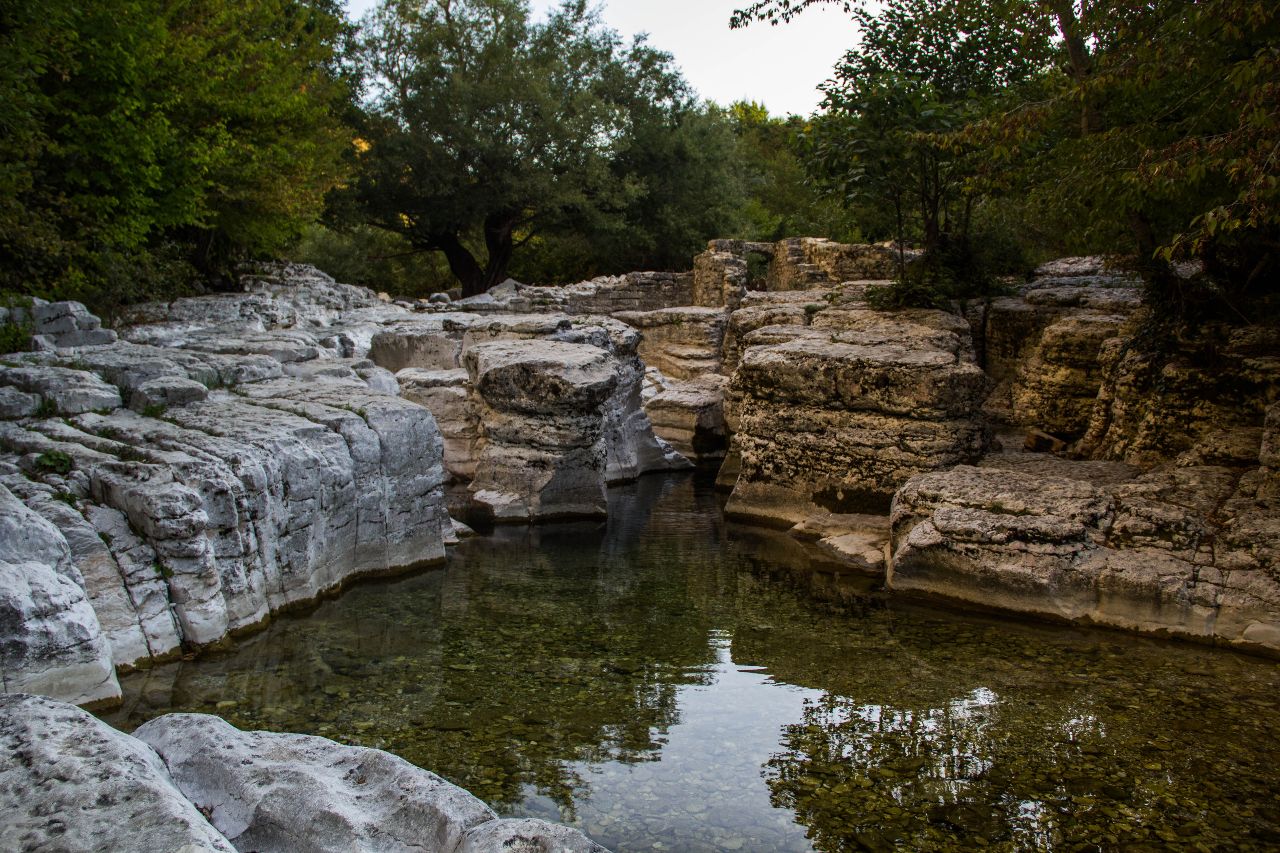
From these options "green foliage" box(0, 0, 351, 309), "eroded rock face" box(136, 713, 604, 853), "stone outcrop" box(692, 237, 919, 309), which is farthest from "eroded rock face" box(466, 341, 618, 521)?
"stone outcrop" box(692, 237, 919, 309)

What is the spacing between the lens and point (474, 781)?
5070mm

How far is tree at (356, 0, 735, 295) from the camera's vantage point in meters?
24.1

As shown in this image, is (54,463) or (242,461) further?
(242,461)

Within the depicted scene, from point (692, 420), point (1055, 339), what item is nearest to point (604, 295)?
point (692, 420)

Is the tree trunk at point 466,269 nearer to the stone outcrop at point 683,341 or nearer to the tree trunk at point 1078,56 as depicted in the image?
the stone outcrop at point 683,341

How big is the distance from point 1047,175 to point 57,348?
419 inches

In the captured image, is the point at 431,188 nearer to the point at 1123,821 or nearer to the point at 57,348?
the point at 57,348

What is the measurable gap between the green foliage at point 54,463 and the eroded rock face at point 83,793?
13.4ft

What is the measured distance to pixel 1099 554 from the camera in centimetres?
781

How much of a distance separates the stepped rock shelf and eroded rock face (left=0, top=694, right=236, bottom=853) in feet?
0.12

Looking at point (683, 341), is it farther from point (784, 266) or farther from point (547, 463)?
point (547, 463)

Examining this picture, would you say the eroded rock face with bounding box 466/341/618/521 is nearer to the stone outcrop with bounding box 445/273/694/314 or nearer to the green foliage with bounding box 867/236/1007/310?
the green foliage with bounding box 867/236/1007/310

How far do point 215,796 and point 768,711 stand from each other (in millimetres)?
3760

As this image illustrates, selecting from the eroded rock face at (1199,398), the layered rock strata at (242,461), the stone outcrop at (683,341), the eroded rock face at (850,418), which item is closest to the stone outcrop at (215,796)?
the layered rock strata at (242,461)
